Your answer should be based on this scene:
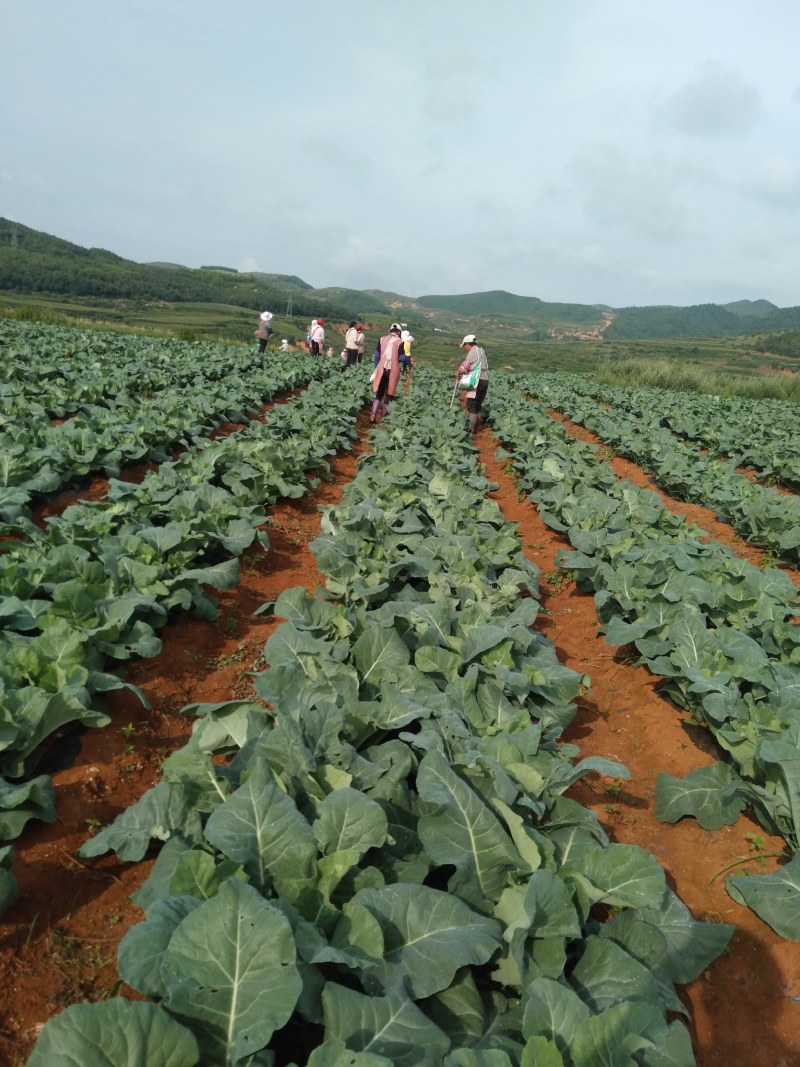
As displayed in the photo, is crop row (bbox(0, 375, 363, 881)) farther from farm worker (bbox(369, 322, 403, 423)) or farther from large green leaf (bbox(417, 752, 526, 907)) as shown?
farm worker (bbox(369, 322, 403, 423))

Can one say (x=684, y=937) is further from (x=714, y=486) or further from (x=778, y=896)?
(x=714, y=486)

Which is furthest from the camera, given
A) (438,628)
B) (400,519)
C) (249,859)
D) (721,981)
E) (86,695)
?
(400,519)

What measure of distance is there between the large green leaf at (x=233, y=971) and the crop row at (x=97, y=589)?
3.45 ft

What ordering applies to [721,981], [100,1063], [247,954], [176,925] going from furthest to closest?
[721,981]
[176,925]
[247,954]
[100,1063]

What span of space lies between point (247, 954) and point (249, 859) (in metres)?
0.37

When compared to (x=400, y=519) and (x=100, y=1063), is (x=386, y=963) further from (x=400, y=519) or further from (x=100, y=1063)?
(x=400, y=519)

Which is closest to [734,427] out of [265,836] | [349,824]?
[349,824]

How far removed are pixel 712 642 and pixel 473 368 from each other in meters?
9.33

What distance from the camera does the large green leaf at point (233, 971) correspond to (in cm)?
138

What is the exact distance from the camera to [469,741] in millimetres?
2537

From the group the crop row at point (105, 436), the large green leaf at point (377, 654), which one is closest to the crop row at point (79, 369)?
the crop row at point (105, 436)

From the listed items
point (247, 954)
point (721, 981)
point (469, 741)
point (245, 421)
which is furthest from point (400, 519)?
point (245, 421)

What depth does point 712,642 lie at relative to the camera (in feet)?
12.5

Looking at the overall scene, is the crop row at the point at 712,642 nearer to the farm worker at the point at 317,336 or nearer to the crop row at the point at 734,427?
the crop row at the point at 734,427
